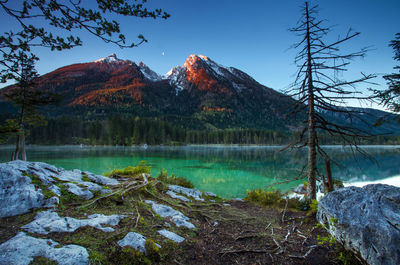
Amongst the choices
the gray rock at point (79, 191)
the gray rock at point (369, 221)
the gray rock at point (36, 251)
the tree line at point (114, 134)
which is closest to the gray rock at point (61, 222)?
the gray rock at point (36, 251)

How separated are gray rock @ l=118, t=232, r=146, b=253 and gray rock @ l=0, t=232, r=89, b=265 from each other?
64 cm

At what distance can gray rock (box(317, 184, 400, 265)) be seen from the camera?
292 cm

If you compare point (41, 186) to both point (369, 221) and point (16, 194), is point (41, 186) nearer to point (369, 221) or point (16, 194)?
point (16, 194)

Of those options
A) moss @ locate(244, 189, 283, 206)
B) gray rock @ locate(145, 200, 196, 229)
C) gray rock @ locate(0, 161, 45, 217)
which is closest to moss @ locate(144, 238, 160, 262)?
gray rock @ locate(145, 200, 196, 229)

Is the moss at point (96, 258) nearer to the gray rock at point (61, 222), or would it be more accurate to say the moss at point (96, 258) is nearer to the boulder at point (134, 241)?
the boulder at point (134, 241)

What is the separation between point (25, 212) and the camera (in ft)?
12.7

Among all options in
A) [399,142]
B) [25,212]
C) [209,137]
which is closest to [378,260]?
[25,212]

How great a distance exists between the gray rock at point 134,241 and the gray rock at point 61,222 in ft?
1.56

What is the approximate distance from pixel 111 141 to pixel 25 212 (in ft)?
396

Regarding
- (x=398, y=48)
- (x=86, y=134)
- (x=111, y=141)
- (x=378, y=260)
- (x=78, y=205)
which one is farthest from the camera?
(x=86, y=134)

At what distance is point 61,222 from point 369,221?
561 cm

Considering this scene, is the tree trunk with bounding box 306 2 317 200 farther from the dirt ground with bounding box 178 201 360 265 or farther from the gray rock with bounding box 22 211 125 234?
the gray rock with bounding box 22 211 125 234

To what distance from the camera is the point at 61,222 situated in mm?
3541

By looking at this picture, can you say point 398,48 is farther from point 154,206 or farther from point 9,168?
point 9,168
